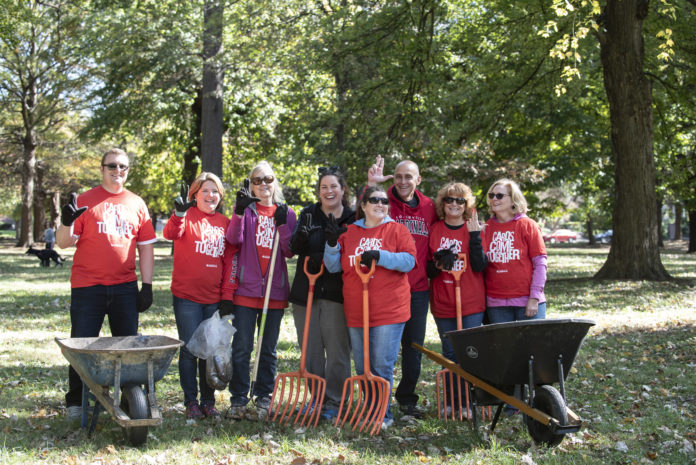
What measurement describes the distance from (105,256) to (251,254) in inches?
A: 43.3

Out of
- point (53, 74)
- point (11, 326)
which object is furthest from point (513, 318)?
point (53, 74)

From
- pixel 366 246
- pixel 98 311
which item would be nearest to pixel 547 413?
pixel 366 246

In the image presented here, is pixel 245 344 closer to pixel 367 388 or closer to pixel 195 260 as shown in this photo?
pixel 195 260

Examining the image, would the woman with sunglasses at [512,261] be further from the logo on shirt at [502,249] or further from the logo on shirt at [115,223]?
the logo on shirt at [115,223]

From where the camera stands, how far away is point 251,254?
523cm

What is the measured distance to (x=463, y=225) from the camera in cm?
524

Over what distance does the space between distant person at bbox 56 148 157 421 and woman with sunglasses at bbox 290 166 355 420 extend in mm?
1193

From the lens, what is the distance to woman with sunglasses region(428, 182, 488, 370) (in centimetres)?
511

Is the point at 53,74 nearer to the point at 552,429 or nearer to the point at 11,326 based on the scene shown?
the point at 11,326

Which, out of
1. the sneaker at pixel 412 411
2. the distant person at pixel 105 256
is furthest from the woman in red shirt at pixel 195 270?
the sneaker at pixel 412 411

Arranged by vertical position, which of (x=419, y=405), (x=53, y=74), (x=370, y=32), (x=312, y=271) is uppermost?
(x=53, y=74)

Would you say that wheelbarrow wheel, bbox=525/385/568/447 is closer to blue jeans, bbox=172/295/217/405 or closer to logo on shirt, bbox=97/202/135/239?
blue jeans, bbox=172/295/217/405

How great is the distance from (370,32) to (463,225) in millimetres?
7614

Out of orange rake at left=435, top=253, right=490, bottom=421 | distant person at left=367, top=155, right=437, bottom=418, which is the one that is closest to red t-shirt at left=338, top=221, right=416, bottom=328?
distant person at left=367, top=155, right=437, bottom=418
